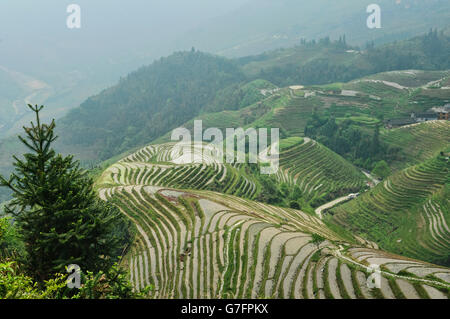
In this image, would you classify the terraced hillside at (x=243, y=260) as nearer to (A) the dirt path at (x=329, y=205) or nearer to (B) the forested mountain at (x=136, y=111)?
(A) the dirt path at (x=329, y=205)

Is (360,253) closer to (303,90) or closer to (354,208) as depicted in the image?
(354,208)

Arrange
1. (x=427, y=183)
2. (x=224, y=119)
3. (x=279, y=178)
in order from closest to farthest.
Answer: (x=427, y=183), (x=279, y=178), (x=224, y=119)

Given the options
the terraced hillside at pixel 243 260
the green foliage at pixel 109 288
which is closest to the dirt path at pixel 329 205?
the terraced hillside at pixel 243 260

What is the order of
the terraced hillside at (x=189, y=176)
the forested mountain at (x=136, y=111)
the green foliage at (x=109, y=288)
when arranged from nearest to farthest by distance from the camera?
the green foliage at (x=109, y=288) → the terraced hillside at (x=189, y=176) → the forested mountain at (x=136, y=111)

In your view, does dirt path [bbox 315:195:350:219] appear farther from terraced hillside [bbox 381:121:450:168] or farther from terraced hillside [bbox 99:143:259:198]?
terraced hillside [bbox 381:121:450:168]

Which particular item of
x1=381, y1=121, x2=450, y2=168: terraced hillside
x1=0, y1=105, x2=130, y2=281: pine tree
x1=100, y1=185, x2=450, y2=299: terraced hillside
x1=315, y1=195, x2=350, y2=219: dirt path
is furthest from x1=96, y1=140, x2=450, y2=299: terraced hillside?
x1=381, y1=121, x2=450, y2=168: terraced hillside

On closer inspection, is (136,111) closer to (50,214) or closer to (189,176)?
(189,176)
